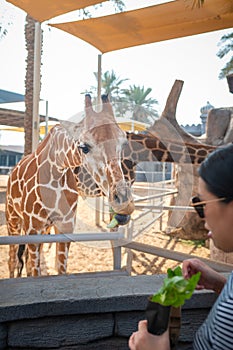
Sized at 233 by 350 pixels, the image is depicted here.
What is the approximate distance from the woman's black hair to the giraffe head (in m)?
1.11

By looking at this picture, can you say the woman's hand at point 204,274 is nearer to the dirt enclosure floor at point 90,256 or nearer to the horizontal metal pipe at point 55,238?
the horizontal metal pipe at point 55,238

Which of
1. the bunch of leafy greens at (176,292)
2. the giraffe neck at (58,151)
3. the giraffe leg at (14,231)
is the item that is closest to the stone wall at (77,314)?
the bunch of leafy greens at (176,292)

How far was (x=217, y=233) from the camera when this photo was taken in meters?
0.64

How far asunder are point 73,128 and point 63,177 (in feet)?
1.19

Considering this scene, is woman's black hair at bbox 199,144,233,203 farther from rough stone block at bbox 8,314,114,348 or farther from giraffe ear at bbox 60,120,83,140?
giraffe ear at bbox 60,120,83,140

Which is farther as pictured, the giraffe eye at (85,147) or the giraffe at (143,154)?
the giraffe at (143,154)

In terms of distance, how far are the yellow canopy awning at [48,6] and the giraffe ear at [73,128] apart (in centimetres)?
88

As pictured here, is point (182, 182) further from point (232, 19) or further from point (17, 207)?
point (17, 207)

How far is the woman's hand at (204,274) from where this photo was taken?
0.80 metres

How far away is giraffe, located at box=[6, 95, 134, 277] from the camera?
180 cm

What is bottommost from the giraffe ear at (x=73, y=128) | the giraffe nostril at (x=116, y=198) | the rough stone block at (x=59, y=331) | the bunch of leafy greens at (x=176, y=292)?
the rough stone block at (x=59, y=331)

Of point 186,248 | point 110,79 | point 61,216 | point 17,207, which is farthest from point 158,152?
point 186,248

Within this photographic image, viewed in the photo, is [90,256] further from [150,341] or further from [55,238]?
[150,341]

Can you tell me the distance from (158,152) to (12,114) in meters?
1.99
